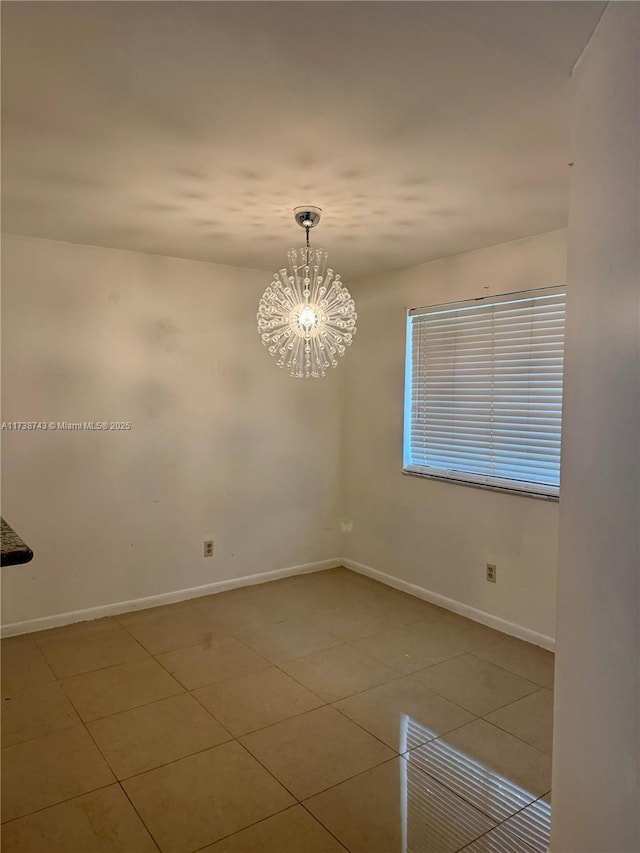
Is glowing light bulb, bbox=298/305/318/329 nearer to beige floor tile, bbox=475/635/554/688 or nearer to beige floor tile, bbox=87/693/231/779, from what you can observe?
beige floor tile, bbox=87/693/231/779

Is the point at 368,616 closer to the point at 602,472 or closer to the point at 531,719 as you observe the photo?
the point at 531,719

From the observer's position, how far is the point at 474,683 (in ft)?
8.85

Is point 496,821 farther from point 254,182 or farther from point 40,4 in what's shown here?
point 40,4

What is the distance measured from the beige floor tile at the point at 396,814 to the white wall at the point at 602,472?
337 millimetres

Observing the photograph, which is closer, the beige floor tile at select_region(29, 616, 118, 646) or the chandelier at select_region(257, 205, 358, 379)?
the chandelier at select_region(257, 205, 358, 379)

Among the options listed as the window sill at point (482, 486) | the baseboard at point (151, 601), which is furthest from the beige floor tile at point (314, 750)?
the baseboard at point (151, 601)

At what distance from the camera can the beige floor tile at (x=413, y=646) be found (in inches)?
115

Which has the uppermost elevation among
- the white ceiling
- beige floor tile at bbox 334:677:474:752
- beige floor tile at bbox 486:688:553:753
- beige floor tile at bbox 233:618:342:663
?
the white ceiling

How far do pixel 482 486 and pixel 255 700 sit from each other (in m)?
1.77

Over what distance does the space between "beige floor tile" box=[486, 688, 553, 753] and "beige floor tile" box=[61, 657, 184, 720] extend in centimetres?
147

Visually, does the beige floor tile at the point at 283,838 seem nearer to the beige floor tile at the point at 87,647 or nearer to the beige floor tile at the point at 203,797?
the beige floor tile at the point at 203,797

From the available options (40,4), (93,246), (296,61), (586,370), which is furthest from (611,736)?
(93,246)

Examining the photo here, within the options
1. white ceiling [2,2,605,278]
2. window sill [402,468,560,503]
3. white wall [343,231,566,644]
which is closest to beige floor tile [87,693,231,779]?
white wall [343,231,566,644]

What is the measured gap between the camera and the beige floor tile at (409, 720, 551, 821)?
1.92m
